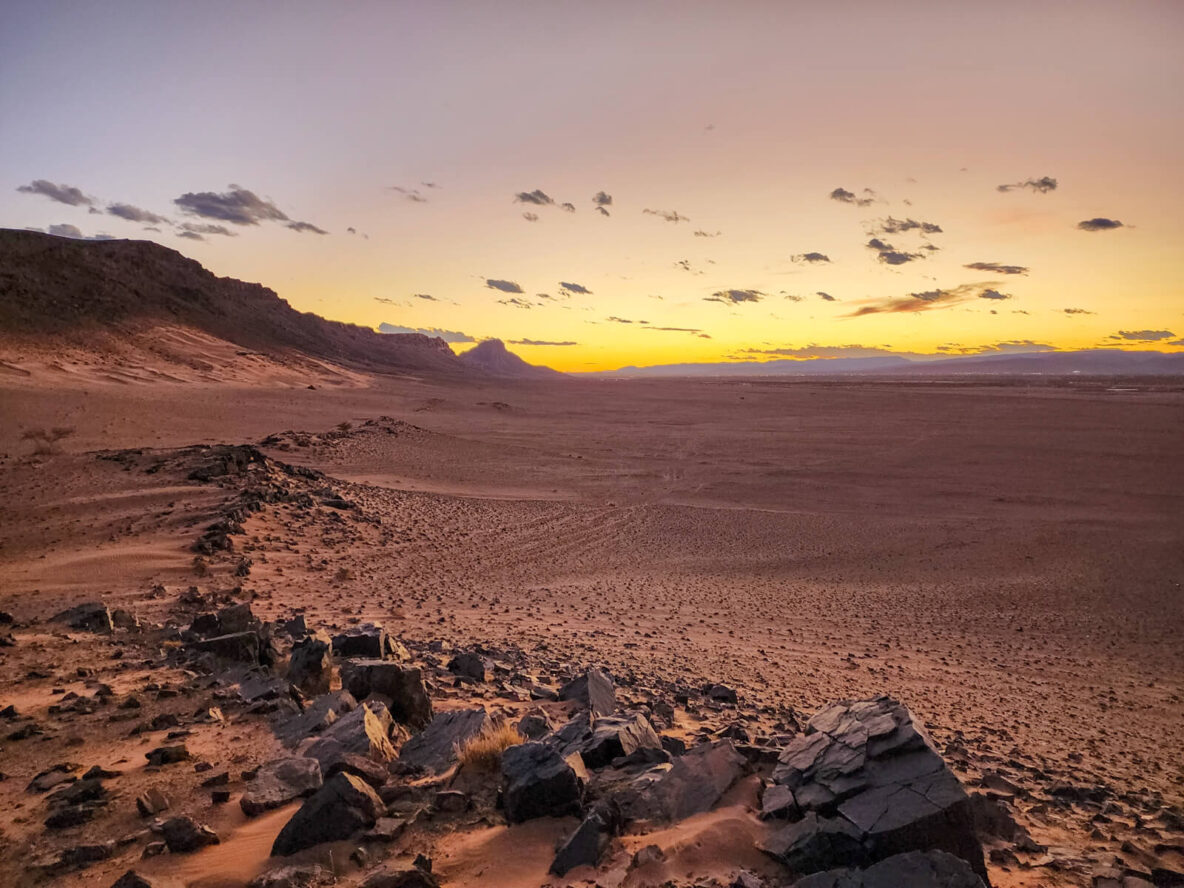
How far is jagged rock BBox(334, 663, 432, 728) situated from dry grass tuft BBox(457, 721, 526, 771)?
1.04 m

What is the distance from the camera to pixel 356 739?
528cm

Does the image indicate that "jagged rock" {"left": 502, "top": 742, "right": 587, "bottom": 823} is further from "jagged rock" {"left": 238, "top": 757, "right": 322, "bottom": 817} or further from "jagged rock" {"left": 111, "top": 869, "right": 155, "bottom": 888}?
"jagged rock" {"left": 111, "top": 869, "right": 155, "bottom": 888}

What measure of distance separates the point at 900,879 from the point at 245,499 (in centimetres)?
1577

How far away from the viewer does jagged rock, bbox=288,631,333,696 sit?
21.8 feet

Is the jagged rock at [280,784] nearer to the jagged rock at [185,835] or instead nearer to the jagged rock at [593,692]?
the jagged rock at [185,835]

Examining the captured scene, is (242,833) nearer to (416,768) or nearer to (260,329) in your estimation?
(416,768)

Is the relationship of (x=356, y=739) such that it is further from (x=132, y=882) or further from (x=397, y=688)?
(x=132, y=882)

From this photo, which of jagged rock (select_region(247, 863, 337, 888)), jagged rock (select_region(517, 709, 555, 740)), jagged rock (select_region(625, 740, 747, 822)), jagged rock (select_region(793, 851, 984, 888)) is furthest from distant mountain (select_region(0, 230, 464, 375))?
jagged rock (select_region(793, 851, 984, 888))

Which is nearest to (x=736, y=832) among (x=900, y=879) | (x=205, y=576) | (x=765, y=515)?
(x=900, y=879)

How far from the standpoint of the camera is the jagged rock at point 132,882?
11.6 feet

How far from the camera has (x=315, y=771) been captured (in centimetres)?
489

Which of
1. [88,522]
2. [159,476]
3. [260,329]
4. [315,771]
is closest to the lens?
[315,771]

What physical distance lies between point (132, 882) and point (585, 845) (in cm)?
244

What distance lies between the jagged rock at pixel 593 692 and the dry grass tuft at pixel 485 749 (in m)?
1.46
